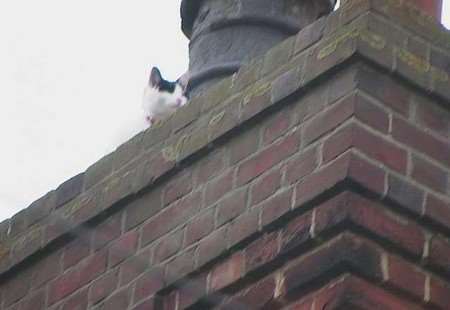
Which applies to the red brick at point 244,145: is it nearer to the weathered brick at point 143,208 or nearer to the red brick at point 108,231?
the weathered brick at point 143,208

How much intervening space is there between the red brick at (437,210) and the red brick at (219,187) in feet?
1.90

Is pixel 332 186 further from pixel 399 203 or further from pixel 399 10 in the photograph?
pixel 399 10

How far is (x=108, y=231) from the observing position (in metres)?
4.80

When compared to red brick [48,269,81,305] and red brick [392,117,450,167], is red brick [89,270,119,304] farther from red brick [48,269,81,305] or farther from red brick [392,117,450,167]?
red brick [392,117,450,167]

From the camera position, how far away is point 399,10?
4.50m

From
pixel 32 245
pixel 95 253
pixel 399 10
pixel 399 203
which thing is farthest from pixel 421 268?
pixel 32 245

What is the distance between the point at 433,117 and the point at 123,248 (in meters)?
0.98

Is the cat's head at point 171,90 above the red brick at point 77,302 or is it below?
above

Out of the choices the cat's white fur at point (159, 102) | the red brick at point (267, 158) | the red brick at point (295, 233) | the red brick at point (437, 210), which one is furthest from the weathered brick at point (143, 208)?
the cat's white fur at point (159, 102)

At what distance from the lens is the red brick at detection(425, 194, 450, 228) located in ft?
13.6

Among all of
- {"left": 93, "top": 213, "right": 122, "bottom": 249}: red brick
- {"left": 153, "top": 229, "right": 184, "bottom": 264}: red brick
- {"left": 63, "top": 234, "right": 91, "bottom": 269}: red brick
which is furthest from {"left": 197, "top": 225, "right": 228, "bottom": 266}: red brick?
{"left": 63, "top": 234, "right": 91, "bottom": 269}: red brick

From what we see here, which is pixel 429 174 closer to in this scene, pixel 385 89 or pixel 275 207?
pixel 385 89

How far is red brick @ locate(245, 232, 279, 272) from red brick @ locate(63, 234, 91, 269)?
0.74 metres

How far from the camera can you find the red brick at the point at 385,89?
14.0 feet
